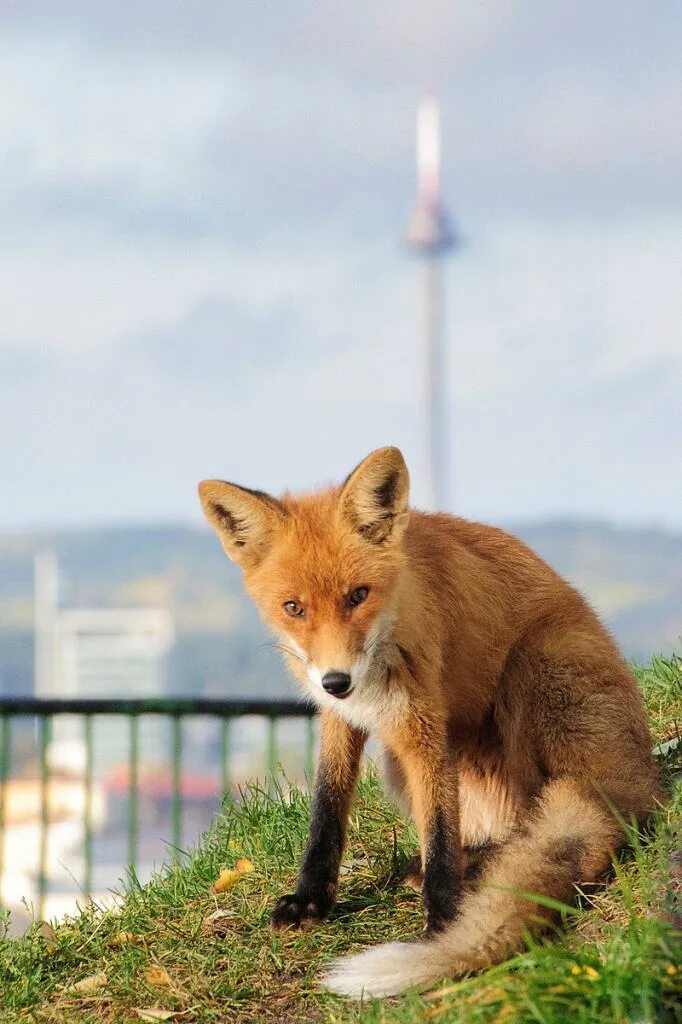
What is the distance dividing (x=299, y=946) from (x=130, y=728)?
10.1ft

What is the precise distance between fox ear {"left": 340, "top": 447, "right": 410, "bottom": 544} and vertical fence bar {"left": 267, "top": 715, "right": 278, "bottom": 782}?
223cm

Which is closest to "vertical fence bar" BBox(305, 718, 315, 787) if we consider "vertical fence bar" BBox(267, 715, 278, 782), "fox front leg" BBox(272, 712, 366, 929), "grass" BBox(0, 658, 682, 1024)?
"vertical fence bar" BBox(267, 715, 278, 782)

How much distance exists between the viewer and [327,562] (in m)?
4.48

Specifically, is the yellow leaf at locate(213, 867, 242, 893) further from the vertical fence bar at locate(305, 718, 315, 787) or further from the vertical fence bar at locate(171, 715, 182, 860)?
the vertical fence bar at locate(171, 715, 182, 860)

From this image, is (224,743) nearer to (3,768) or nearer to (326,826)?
(3,768)

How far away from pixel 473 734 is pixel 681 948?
161cm

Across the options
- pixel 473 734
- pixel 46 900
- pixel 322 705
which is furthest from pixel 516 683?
pixel 46 900

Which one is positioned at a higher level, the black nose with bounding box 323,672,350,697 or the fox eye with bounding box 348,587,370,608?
the fox eye with bounding box 348,587,370,608

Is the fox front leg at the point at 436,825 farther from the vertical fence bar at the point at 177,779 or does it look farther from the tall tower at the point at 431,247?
the tall tower at the point at 431,247

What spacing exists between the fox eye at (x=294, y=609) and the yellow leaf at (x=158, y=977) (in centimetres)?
135

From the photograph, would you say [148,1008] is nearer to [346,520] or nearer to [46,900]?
[346,520]

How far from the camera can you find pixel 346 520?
465cm

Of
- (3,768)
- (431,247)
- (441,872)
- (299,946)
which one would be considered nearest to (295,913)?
(299,946)

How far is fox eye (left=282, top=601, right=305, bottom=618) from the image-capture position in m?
4.46
